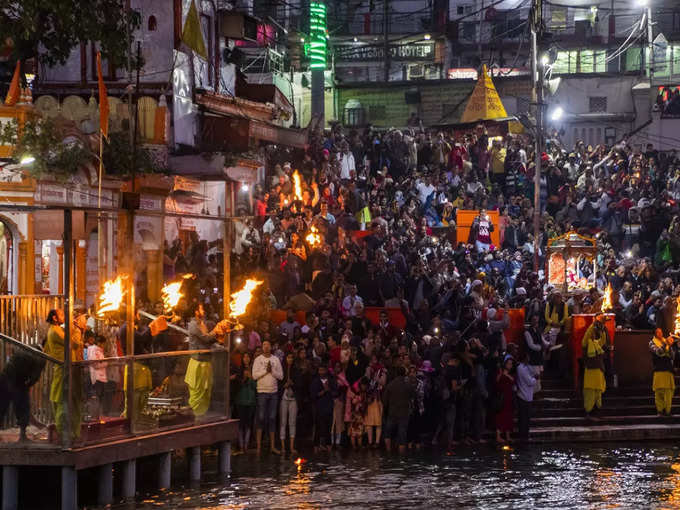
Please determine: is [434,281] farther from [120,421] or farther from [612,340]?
[120,421]

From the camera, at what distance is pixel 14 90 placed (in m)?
24.2

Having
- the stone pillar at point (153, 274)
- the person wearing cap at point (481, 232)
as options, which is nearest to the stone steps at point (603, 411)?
the person wearing cap at point (481, 232)

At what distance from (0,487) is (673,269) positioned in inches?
775

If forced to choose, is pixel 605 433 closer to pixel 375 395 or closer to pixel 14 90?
pixel 375 395

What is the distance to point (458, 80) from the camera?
5728 centimetres

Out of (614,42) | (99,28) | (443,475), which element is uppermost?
(614,42)

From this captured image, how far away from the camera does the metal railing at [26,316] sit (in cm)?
1920

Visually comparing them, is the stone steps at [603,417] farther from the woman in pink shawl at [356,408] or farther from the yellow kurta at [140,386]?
the yellow kurta at [140,386]

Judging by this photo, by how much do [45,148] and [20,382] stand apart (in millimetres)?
8221

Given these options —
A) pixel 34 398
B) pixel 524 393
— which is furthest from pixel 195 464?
pixel 524 393

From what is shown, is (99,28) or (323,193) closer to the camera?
(99,28)

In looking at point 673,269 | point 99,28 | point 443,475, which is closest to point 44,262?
point 99,28

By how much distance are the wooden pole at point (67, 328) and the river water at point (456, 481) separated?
1517mm

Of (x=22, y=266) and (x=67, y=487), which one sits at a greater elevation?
(x=22, y=266)
